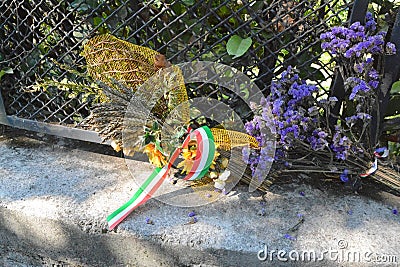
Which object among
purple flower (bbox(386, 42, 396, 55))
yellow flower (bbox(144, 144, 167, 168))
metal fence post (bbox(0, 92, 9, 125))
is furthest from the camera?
metal fence post (bbox(0, 92, 9, 125))

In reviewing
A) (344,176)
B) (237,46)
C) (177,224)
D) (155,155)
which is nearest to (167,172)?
(155,155)

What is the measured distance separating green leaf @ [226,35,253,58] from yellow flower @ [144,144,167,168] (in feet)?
1.44

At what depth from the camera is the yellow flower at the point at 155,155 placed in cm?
175

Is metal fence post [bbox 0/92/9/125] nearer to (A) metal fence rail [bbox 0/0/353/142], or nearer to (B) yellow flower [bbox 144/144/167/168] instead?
(A) metal fence rail [bbox 0/0/353/142]

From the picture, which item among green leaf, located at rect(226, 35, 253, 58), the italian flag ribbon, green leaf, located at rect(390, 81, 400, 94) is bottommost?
green leaf, located at rect(390, 81, 400, 94)

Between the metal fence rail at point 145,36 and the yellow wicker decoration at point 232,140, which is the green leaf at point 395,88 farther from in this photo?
the yellow wicker decoration at point 232,140

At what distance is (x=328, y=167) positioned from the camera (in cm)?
168

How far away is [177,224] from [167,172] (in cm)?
21

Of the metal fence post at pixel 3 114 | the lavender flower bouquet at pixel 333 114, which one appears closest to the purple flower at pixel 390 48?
the lavender flower bouquet at pixel 333 114

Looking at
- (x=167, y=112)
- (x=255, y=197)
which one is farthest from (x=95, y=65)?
(x=255, y=197)

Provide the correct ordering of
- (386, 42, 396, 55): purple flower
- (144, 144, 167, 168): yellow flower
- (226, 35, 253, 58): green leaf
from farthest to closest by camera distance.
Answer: (144, 144, 167, 168): yellow flower, (226, 35, 253, 58): green leaf, (386, 42, 396, 55): purple flower

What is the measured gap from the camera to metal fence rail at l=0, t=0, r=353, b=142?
1668 millimetres

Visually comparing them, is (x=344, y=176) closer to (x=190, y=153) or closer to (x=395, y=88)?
(x=395, y=88)

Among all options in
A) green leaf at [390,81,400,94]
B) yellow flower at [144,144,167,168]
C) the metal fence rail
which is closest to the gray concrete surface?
yellow flower at [144,144,167,168]
